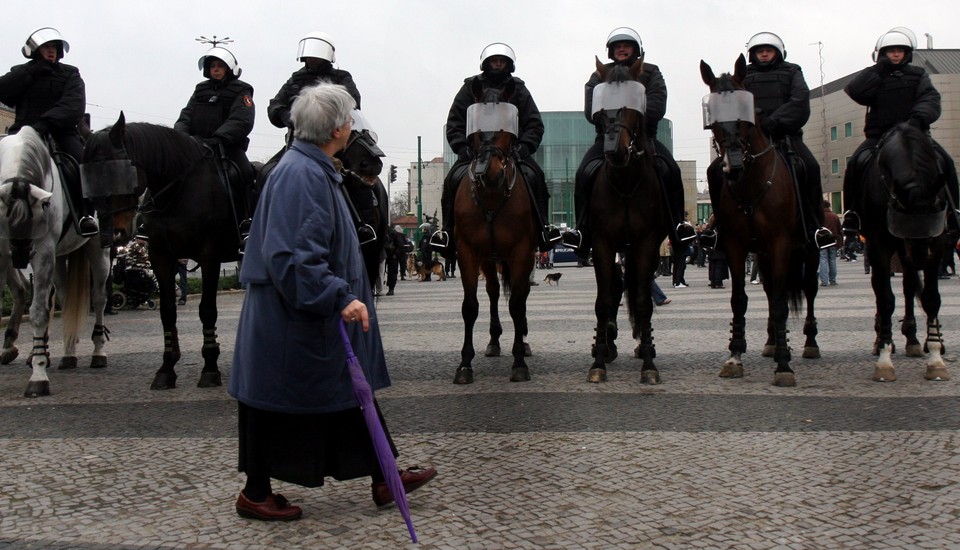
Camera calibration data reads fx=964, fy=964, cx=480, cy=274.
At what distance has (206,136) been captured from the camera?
31.9ft

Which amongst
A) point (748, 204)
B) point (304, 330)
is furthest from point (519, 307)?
point (304, 330)

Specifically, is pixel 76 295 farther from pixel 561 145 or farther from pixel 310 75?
pixel 561 145

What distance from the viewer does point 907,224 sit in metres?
8.52

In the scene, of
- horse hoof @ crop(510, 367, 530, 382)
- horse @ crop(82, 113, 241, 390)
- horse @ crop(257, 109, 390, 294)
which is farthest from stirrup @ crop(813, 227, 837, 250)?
horse @ crop(82, 113, 241, 390)

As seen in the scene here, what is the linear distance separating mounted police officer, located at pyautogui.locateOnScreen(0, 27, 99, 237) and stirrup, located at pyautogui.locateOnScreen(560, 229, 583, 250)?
4535mm

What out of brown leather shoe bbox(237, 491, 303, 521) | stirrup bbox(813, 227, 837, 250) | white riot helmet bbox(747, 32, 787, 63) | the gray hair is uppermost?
white riot helmet bbox(747, 32, 787, 63)

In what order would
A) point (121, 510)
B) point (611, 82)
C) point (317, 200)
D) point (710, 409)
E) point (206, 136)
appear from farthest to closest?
point (206, 136) → point (611, 82) → point (710, 409) → point (121, 510) → point (317, 200)

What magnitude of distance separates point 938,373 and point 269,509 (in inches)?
236

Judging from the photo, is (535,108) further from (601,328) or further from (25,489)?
(25,489)

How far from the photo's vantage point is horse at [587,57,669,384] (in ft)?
27.2

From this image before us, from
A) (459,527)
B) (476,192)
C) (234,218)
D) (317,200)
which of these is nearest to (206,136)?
(234,218)

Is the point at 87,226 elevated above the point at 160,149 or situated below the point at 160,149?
below

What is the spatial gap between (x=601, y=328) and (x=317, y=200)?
16.0 feet

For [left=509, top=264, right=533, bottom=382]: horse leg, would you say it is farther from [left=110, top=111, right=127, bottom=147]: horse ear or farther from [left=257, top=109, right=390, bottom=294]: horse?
[left=110, top=111, right=127, bottom=147]: horse ear
